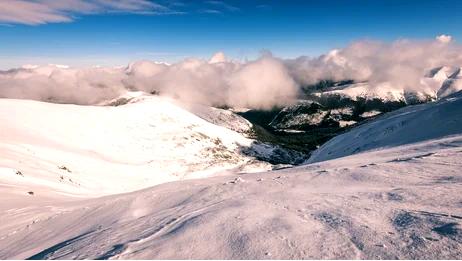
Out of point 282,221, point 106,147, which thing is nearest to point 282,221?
point 282,221

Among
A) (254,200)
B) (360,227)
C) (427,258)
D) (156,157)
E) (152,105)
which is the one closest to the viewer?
(427,258)

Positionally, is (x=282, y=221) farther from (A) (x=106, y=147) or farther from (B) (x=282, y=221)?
(A) (x=106, y=147)

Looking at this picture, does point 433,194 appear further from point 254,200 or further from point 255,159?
point 255,159

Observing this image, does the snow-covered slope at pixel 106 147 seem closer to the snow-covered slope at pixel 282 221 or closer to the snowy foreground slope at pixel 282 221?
the snowy foreground slope at pixel 282 221

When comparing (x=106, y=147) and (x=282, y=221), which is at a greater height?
(x=106, y=147)

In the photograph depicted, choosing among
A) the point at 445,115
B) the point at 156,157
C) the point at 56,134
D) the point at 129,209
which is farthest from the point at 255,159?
the point at 129,209
